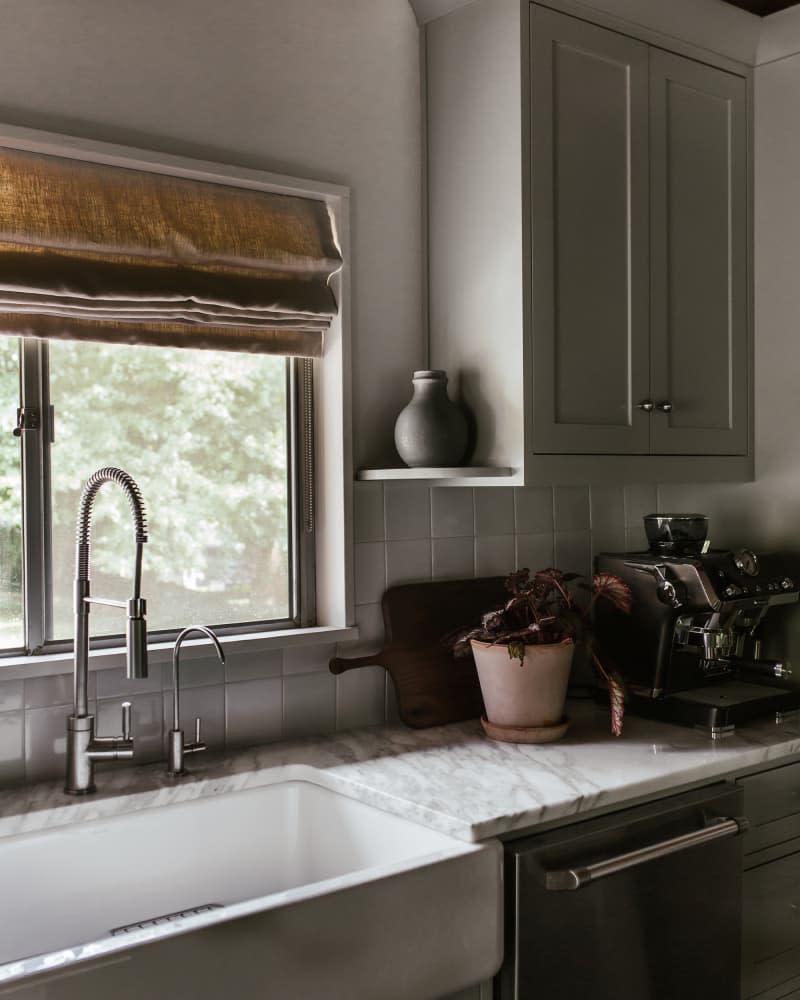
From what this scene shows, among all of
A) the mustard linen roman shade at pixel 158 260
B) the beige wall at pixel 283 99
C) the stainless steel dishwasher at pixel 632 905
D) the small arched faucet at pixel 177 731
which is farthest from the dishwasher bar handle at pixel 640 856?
the mustard linen roman shade at pixel 158 260

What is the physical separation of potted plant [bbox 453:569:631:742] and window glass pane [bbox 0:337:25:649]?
877mm

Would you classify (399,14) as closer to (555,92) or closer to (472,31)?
(472,31)

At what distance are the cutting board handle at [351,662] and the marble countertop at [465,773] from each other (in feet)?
0.47

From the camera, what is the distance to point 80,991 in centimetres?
122

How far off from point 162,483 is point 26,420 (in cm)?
30

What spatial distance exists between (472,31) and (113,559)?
136 cm

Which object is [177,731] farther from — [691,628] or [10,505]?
[691,628]

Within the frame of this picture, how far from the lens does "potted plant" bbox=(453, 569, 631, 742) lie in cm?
207

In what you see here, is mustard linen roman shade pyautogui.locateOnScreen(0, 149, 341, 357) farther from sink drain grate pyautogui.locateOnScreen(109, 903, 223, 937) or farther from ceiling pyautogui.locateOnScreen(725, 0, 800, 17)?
ceiling pyautogui.locateOnScreen(725, 0, 800, 17)

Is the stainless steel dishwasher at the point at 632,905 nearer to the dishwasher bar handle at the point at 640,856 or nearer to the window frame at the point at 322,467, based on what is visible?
the dishwasher bar handle at the point at 640,856

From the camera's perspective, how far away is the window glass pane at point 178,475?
6.45 ft

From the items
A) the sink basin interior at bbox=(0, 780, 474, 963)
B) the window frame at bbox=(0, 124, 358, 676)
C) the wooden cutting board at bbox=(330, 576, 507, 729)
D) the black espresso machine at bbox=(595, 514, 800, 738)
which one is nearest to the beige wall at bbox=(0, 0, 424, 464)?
the window frame at bbox=(0, 124, 358, 676)

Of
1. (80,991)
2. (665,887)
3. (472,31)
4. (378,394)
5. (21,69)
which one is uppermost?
(472,31)

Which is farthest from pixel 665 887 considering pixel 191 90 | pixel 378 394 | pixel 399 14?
pixel 399 14
